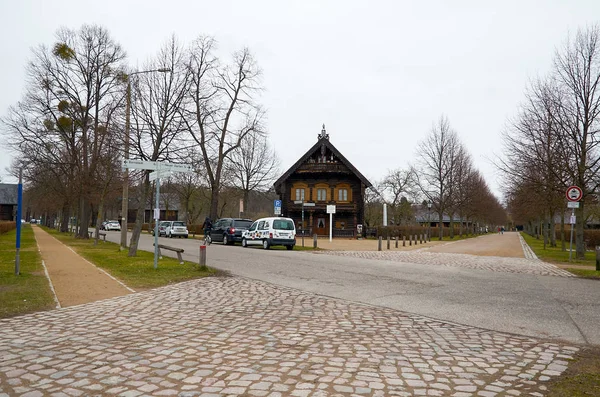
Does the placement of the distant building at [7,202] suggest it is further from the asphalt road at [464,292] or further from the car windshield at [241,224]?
the asphalt road at [464,292]

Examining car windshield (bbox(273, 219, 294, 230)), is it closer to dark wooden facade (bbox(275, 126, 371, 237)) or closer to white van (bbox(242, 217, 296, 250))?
white van (bbox(242, 217, 296, 250))

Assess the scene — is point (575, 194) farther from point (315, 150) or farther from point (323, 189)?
point (323, 189)

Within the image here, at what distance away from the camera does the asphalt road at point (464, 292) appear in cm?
739

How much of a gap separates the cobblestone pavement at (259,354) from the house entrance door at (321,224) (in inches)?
1575

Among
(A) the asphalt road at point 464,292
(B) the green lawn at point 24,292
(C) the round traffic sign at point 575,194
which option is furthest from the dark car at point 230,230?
(C) the round traffic sign at point 575,194

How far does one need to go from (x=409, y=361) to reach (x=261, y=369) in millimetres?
1637

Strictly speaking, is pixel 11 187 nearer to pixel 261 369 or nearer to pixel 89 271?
pixel 89 271

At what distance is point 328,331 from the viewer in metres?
6.59

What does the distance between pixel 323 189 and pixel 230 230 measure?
1935 centimetres

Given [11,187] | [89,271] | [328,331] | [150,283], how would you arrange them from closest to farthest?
[328,331] < [150,283] < [89,271] < [11,187]

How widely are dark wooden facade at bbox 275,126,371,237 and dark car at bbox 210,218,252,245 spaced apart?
15880 mm

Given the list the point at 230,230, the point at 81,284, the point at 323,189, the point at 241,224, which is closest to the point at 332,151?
the point at 323,189

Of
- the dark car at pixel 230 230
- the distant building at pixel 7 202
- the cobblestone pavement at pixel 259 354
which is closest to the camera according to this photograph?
the cobblestone pavement at pixel 259 354

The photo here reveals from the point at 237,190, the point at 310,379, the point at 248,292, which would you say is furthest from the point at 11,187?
the point at 310,379
